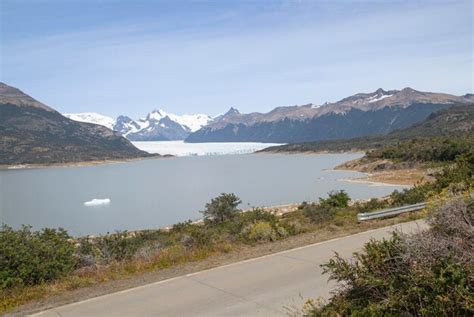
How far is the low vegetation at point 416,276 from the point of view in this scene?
13.4 ft

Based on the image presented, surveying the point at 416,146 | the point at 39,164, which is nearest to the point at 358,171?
the point at 416,146

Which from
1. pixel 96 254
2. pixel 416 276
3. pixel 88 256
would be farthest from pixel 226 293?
pixel 96 254

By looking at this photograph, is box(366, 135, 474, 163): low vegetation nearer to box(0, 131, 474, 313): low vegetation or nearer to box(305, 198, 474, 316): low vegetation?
box(0, 131, 474, 313): low vegetation

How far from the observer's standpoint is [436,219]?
585 cm

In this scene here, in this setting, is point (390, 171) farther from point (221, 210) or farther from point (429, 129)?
point (429, 129)

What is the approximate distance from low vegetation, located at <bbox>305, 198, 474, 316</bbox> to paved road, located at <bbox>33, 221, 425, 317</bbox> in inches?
62.0

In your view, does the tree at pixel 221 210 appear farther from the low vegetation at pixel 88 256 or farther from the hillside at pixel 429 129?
the hillside at pixel 429 129

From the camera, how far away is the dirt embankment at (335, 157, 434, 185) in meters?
56.5

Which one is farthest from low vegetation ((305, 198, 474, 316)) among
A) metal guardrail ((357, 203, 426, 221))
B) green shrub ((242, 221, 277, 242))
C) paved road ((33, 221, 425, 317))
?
metal guardrail ((357, 203, 426, 221))

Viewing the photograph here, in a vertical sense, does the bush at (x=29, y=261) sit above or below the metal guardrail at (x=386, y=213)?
above

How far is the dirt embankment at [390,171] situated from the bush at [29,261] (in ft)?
148

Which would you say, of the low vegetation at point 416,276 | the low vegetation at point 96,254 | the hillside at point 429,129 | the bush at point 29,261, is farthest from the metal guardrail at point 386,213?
the hillside at point 429,129

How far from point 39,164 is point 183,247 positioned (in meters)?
182

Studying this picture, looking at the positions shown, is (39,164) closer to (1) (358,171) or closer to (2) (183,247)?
(1) (358,171)
